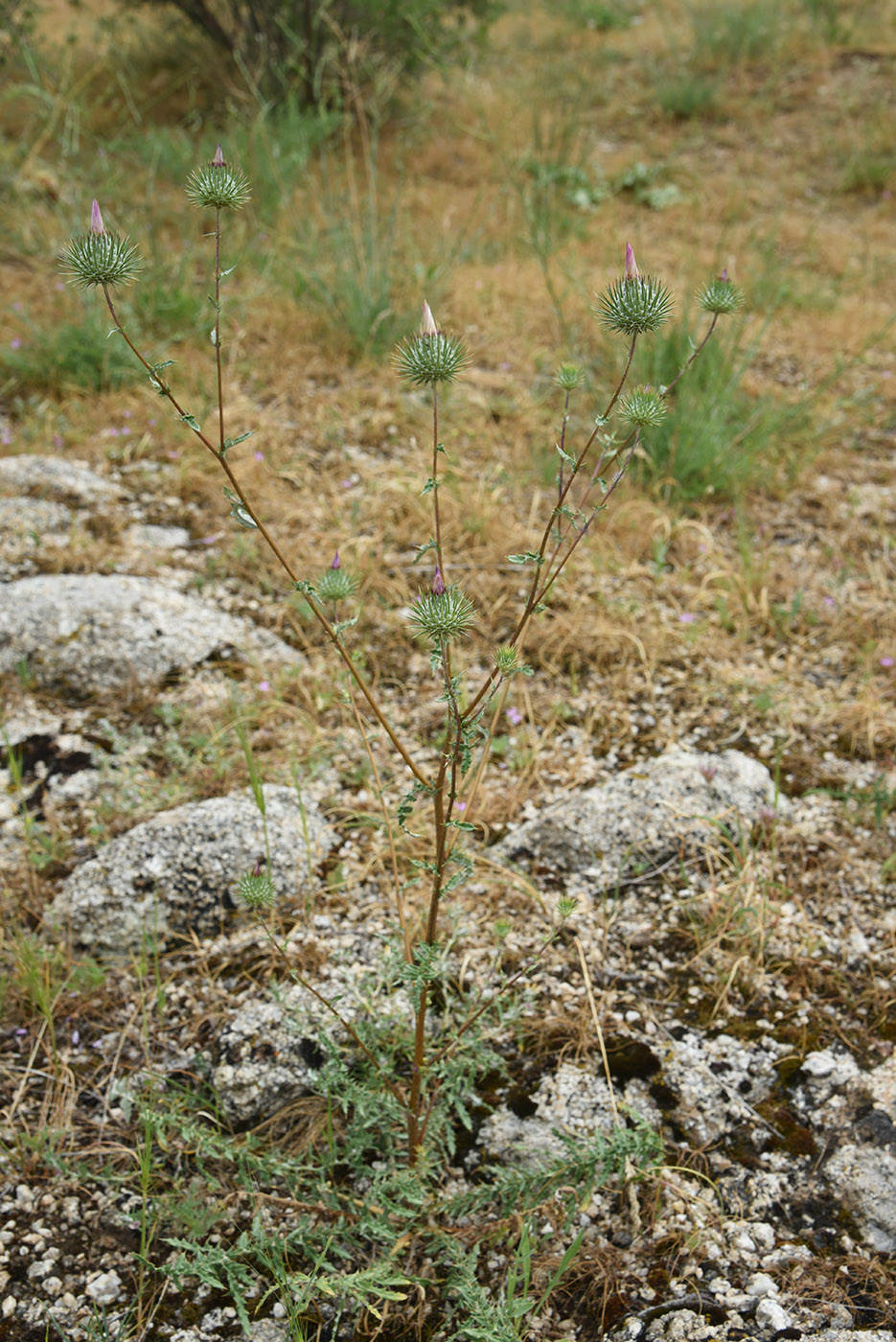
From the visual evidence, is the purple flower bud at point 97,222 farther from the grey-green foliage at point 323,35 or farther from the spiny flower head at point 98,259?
the grey-green foliage at point 323,35

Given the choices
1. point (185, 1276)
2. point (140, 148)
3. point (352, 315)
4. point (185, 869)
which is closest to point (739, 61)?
point (140, 148)

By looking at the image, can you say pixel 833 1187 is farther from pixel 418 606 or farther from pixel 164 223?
pixel 164 223

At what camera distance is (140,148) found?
5266 mm

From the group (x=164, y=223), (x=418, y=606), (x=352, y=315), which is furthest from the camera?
(x=164, y=223)

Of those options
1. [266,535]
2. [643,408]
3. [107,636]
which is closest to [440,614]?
[266,535]

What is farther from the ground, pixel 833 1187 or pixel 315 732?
pixel 315 732

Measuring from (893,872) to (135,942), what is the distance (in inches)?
69.0

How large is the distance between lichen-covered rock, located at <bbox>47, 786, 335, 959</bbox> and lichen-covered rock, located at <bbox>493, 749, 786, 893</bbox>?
20.5 inches

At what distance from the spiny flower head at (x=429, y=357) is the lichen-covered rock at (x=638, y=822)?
4.20 ft

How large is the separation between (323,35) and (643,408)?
6102 millimetres

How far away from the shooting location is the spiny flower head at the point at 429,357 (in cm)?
126

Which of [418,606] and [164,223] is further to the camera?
[164,223]

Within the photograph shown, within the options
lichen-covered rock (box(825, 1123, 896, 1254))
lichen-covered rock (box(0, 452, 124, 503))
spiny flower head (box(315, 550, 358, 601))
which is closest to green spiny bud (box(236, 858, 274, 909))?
spiny flower head (box(315, 550, 358, 601))

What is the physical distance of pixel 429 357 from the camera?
1.26 m
